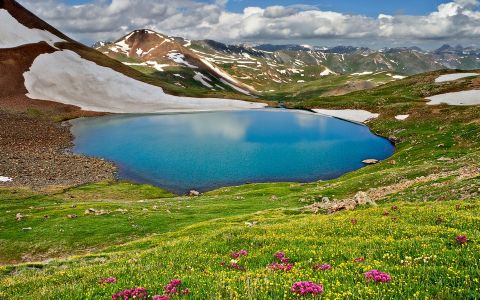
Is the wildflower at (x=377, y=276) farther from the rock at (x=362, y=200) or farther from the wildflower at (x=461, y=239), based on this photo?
the rock at (x=362, y=200)

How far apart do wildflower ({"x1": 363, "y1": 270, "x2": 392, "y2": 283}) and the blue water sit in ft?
215

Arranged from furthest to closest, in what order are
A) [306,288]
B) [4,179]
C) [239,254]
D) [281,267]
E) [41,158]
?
[41,158], [4,179], [239,254], [281,267], [306,288]

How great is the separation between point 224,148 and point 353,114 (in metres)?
96.6

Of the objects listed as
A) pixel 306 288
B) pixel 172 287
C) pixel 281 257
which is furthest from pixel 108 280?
pixel 306 288

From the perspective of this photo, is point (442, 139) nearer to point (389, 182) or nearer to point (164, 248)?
point (389, 182)

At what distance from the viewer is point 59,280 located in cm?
1495

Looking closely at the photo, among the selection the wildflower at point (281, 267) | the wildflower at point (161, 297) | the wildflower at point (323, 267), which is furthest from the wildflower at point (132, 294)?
the wildflower at point (323, 267)

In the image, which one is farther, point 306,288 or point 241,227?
point 241,227

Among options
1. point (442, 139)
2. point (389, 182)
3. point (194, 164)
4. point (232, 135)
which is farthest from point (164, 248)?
point (232, 135)

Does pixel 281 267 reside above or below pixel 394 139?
above

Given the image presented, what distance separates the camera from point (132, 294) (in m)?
10.3

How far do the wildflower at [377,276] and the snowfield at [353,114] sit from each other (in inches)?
6415

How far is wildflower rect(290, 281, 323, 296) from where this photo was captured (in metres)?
9.02

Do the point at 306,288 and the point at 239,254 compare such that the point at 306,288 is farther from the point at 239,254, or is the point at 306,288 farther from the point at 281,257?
the point at 239,254
